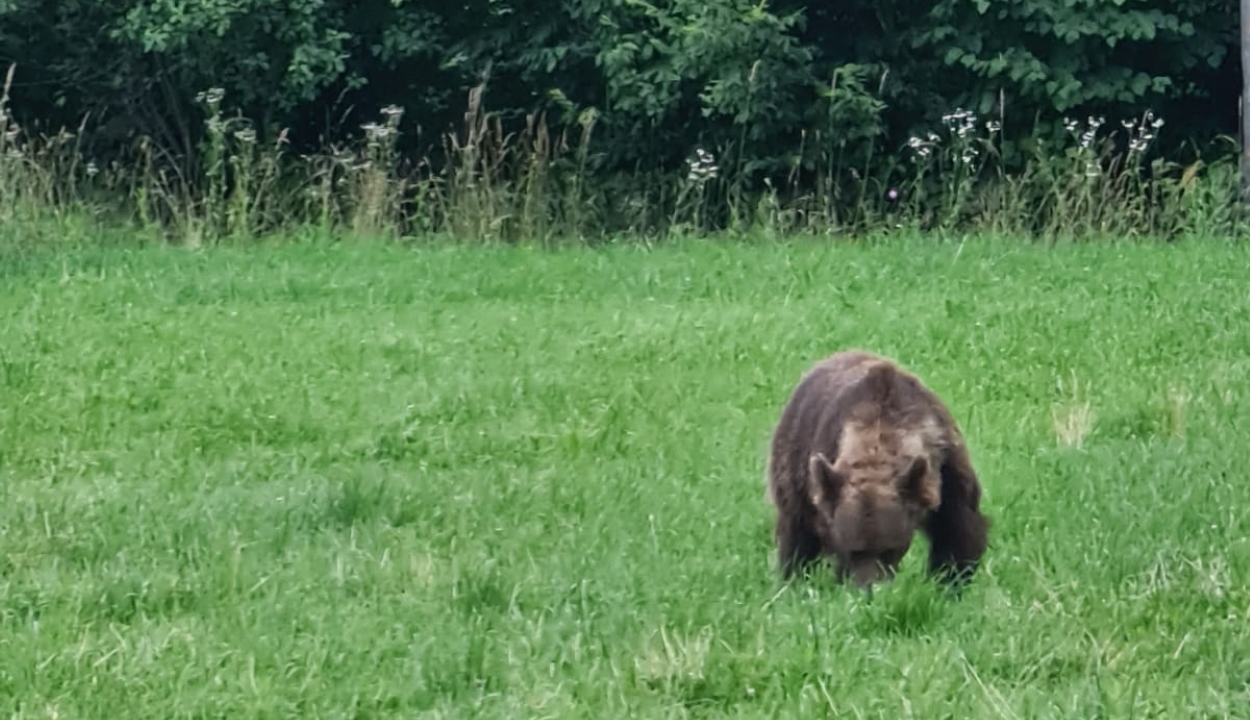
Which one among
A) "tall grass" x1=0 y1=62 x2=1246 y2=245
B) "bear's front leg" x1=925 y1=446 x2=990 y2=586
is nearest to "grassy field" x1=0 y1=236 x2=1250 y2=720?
"bear's front leg" x1=925 y1=446 x2=990 y2=586

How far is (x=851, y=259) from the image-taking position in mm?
11203

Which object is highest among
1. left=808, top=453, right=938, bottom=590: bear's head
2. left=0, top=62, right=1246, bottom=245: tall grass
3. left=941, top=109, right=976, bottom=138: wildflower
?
left=941, top=109, right=976, bottom=138: wildflower

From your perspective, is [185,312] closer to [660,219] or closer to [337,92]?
[660,219]

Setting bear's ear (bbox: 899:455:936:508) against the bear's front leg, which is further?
the bear's front leg

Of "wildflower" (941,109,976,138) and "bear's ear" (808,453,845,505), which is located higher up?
"wildflower" (941,109,976,138)

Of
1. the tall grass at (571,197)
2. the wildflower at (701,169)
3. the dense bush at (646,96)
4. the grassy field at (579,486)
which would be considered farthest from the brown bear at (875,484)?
the wildflower at (701,169)

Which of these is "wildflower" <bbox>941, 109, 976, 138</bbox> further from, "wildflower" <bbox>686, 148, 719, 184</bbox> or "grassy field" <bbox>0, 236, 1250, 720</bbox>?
"grassy field" <bbox>0, 236, 1250, 720</bbox>

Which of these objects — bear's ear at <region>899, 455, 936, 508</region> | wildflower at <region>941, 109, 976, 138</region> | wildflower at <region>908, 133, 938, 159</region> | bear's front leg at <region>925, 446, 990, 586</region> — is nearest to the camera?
bear's ear at <region>899, 455, 936, 508</region>

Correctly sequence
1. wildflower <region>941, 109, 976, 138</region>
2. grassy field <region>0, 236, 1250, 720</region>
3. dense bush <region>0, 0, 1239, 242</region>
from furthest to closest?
dense bush <region>0, 0, 1239, 242</region>
wildflower <region>941, 109, 976, 138</region>
grassy field <region>0, 236, 1250, 720</region>

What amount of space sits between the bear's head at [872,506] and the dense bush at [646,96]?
864 centimetres

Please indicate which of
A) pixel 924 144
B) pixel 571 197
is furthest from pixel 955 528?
pixel 924 144

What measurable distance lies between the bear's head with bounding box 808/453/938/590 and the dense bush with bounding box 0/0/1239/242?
340 inches

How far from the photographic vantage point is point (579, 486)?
21.5 feet

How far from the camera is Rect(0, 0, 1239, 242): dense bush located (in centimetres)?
1535
